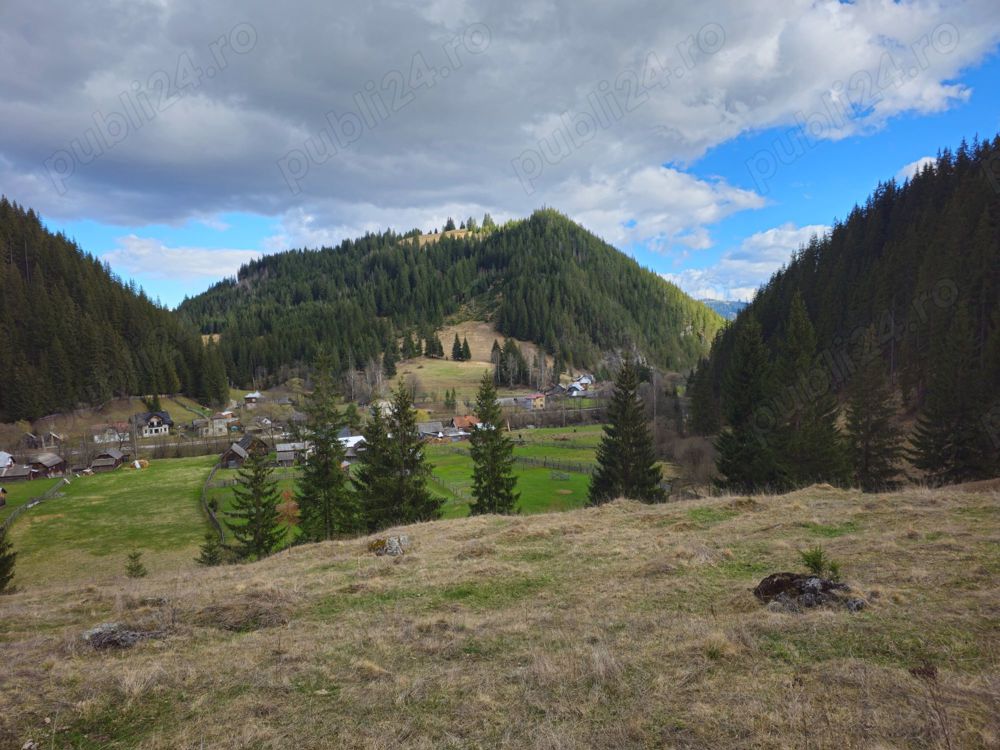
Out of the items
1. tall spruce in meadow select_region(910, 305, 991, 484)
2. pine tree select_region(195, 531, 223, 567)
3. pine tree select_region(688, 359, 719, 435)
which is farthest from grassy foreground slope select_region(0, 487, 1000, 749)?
pine tree select_region(688, 359, 719, 435)

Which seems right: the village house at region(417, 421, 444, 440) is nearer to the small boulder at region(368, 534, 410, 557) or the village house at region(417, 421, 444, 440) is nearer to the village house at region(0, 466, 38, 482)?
the village house at region(0, 466, 38, 482)

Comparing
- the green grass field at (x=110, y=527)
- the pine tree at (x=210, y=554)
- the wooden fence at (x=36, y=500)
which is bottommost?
the green grass field at (x=110, y=527)

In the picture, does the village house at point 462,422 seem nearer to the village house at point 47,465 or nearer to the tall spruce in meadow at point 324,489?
the village house at point 47,465

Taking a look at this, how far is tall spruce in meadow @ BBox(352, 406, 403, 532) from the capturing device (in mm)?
27891

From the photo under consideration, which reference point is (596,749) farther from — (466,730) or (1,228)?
(1,228)

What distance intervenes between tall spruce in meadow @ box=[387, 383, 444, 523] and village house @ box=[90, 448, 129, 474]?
→ 67.1 meters

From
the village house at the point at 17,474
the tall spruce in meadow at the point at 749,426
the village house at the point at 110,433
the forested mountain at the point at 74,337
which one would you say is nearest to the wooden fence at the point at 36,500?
the village house at the point at 17,474

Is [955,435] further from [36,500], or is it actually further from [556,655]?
[36,500]

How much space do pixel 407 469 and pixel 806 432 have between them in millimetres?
25233

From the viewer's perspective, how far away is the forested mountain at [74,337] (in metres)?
84.9

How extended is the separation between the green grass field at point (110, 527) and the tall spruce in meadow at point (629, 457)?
31.0m

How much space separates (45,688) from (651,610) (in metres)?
10.2

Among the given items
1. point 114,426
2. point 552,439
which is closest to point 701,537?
point 552,439

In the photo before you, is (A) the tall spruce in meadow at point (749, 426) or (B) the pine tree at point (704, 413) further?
(B) the pine tree at point (704, 413)
